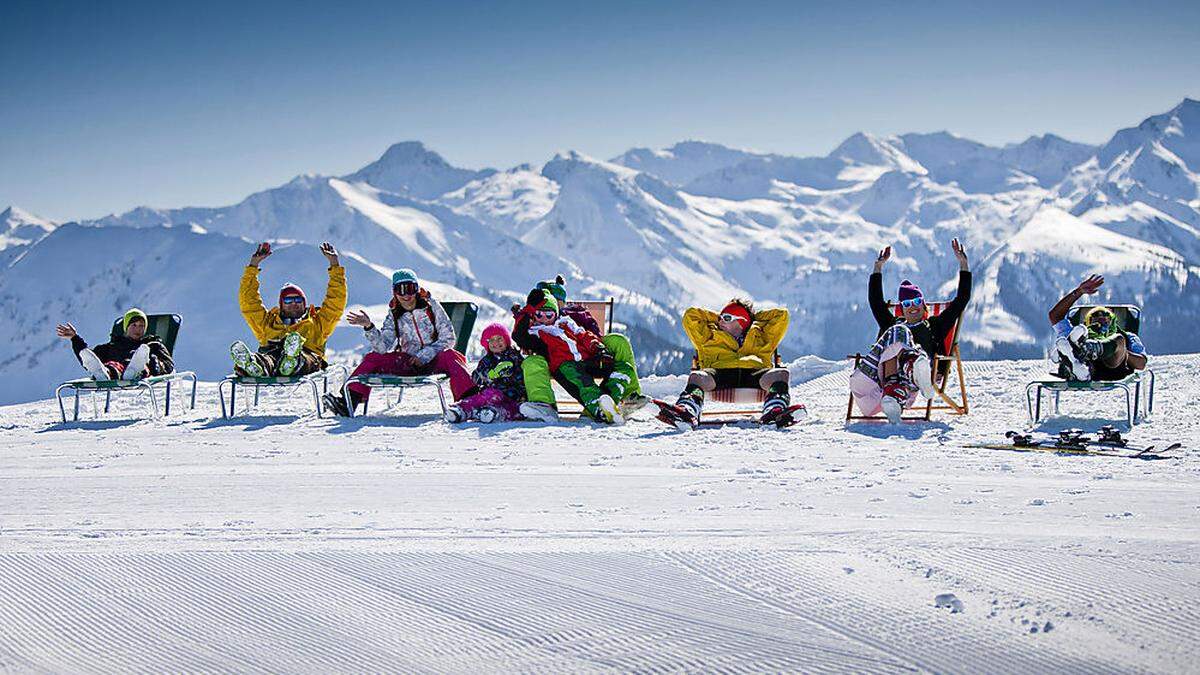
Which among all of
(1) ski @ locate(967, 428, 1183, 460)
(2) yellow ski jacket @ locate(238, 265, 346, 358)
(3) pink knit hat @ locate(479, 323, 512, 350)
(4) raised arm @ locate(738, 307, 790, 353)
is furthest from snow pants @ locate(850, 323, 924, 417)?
(2) yellow ski jacket @ locate(238, 265, 346, 358)

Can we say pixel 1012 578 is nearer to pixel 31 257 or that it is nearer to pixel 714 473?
pixel 714 473

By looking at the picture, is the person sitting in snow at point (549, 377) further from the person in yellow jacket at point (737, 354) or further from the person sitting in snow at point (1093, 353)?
the person sitting in snow at point (1093, 353)

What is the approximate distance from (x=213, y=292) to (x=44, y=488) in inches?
4004

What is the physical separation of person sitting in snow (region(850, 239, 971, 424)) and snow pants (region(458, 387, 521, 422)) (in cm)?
270

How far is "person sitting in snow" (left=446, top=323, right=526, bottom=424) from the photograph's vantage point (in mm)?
8672

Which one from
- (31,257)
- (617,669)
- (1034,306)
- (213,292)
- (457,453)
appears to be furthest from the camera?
(1034,306)

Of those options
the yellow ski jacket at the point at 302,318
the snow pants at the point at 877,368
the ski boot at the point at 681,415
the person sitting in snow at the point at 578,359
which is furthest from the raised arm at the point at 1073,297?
the yellow ski jacket at the point at 302,318

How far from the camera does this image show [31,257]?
150 metres

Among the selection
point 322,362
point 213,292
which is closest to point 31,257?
point 213,292

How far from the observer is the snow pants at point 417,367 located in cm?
912

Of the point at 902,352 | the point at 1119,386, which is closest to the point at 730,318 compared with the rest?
the point at 902,352

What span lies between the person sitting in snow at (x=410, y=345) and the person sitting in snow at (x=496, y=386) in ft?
0.90

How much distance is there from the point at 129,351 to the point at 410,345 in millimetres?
2704

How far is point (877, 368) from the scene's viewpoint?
8.37 meters
